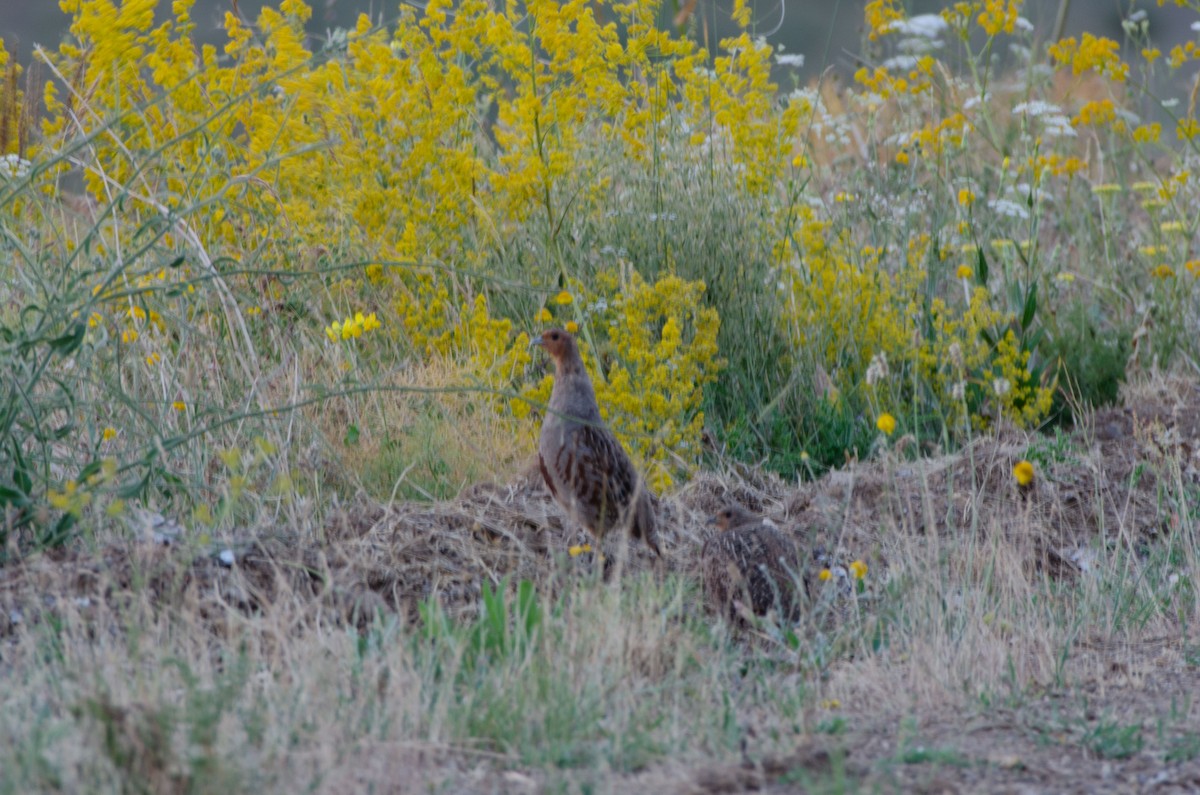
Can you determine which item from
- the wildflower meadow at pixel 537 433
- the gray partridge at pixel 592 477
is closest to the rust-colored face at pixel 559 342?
the gray partridge at pixel 592 477

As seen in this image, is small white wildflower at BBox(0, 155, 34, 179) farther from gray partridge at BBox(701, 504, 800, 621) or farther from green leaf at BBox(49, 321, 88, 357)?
gray partridge at BBox(701, 504, 800, 621)

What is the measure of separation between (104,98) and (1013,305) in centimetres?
456

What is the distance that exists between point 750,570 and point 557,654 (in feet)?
3.46

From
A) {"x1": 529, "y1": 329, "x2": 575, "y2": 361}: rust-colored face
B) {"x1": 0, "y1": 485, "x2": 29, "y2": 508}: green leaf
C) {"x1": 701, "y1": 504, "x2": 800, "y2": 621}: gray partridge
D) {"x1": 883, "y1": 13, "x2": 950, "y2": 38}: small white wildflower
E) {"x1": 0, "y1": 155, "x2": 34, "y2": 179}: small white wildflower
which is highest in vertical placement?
{"x1": 883, "y1": 13, "x2": 950, "y2": 38}: small white wildflower

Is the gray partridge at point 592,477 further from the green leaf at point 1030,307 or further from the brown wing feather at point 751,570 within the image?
the green leaf at point 1030,307

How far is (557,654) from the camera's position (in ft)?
11.9

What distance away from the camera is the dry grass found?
2.93 meters

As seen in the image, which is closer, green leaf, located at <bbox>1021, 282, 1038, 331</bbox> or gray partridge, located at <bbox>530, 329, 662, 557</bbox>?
gray partridge, located at <bbox>530, 329, 662, 557</bbox>

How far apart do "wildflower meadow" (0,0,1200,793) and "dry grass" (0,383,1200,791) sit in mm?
19

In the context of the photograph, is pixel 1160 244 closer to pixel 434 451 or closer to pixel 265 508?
pixel 434 451

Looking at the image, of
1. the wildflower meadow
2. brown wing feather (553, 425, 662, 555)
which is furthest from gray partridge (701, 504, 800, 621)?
brown wing feather (553, 425, 662, 555)

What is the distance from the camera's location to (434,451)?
5977 millimetres

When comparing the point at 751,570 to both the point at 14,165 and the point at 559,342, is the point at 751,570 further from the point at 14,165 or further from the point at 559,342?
the point at 14,165

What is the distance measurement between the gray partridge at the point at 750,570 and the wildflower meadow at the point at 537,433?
0.11 metres
